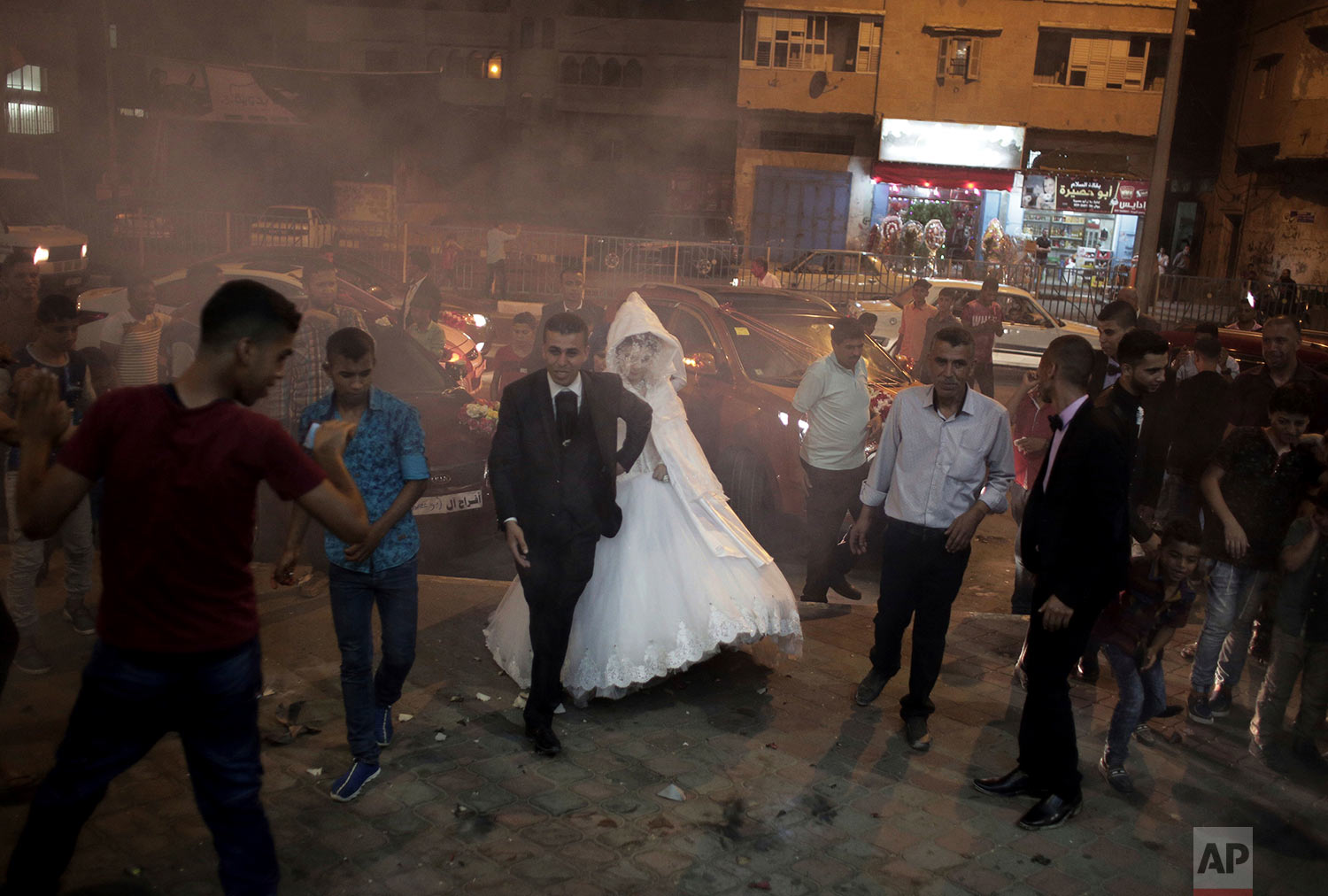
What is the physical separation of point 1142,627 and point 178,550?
3.63 m

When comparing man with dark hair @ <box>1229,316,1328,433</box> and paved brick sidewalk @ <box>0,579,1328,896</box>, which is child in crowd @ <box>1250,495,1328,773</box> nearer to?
paved brick sidewalk @ <box>0,579,1328,896</box>

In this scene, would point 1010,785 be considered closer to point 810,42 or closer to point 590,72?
point 810,42

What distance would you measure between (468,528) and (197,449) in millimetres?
4552

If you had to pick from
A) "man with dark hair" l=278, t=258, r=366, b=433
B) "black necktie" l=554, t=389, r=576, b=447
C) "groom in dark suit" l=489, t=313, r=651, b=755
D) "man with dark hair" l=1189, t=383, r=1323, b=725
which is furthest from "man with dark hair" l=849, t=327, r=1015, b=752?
"man with dark hair" l=278, t=258, r=366, b=433

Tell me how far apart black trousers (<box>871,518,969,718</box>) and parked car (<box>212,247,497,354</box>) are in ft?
21.0

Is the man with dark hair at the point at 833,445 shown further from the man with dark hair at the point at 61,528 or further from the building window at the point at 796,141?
the building window at the point at 796,141

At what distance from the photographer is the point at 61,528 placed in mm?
4727

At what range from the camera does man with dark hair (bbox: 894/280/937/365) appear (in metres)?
11.7

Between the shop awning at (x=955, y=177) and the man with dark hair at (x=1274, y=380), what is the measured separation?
2470cm

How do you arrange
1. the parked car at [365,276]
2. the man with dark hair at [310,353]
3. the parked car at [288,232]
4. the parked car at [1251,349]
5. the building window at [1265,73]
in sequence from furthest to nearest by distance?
1. the building window at [1265,73]
2. the parked car at [288,232]
3. the parked car at [1251,349]
4. the parked car at [365,276]
5. the man with dark hair at [310,353]

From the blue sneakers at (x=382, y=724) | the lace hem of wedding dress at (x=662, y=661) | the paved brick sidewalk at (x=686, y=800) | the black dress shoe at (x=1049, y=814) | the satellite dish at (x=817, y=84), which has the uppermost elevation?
the satellite dish at (x=817, y=84)

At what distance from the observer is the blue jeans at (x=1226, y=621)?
4.91 meters

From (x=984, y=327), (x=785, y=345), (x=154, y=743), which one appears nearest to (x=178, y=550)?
(x=154, y=743)

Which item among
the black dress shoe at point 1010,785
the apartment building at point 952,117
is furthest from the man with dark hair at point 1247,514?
the apartment building at point 952,117
